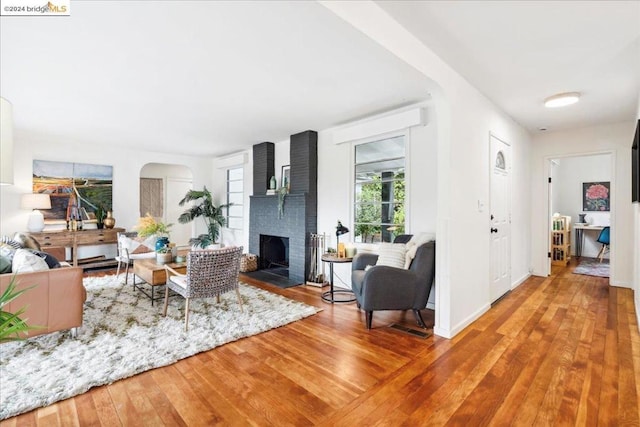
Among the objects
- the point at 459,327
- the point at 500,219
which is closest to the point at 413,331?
the point at 459,327

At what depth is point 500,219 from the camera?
4.05 meters

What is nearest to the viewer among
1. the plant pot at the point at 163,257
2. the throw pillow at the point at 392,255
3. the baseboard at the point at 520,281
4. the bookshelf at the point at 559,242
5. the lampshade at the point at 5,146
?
the lampshade at the point at 5,146

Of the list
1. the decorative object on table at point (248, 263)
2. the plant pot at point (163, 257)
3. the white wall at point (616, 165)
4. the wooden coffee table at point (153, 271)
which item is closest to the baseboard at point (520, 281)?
the white wall at point (616, 165)

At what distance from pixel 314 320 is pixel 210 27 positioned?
2.82m

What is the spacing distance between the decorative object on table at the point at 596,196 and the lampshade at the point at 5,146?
31.1 ft

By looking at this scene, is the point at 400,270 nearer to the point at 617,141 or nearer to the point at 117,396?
the point at 117,396

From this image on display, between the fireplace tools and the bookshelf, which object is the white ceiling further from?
the bookshelf

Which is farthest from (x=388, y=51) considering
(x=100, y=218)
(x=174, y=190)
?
(x=174, y=190)

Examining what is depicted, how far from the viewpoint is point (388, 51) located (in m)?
2.14

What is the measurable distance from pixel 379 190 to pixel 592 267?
5.07m

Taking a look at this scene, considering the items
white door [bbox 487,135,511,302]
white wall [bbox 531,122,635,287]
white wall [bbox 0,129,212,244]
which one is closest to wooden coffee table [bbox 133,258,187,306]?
white wall [bbox 0,129,212,244]

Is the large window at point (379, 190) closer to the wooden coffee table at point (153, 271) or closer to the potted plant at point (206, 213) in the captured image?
the wooden coffee table at point (153, 271)

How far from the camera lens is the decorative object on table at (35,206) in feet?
16.7

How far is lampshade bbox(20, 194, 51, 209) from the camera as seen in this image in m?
5.09
